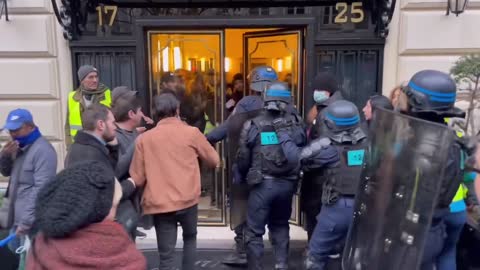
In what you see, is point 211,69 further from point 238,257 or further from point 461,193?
point 461,193

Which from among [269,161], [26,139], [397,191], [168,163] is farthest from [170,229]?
[397,191]

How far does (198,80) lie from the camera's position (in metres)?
5.66

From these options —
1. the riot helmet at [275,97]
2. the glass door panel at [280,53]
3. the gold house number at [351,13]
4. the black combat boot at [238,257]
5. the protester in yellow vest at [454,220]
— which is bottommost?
the black combat boot at [238,257]

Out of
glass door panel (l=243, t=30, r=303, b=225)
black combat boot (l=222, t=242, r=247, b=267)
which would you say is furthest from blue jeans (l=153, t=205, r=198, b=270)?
glass door panel (l=243, t=30, r=303, b=225)

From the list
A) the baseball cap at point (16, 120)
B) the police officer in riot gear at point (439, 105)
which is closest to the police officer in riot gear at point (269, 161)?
the police officer in riot gear at point (439, 105)

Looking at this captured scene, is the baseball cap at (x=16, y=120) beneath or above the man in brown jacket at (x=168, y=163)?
above

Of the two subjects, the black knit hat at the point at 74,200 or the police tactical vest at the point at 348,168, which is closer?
the black knit hat at the point at 74,200

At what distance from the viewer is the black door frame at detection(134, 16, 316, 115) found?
5078 millimetres

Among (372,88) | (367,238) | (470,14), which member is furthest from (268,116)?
(470,14)

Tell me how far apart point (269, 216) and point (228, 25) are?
2.30 meters

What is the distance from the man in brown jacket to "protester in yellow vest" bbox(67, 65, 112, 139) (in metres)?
1.48

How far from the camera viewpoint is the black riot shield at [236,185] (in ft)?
13.2

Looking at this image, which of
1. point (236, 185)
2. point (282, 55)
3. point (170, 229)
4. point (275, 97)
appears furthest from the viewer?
point (282, 55)

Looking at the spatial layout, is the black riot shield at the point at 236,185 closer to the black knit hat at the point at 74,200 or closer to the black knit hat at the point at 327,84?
the black knit hat at the point at 327,84
